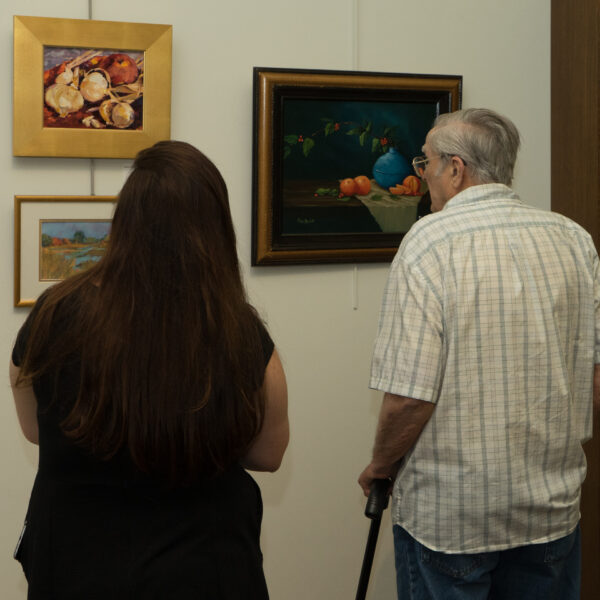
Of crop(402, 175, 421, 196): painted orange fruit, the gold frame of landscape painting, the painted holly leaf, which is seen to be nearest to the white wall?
the gold frame of landscape painting

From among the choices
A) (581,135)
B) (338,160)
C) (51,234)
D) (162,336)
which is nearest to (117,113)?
(51,234)

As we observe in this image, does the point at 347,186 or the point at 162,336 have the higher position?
the point at 347,186

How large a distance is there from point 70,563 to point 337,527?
1.68 meters

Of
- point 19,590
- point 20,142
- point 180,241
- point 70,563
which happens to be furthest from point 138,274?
point 19,590

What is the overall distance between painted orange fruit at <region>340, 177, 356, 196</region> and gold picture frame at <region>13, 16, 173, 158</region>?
2.09 ft

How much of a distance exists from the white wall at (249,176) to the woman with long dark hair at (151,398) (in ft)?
4.09

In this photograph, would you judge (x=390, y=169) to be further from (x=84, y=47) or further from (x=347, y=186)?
(x=84, y=47)

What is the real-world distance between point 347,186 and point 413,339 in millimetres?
1150

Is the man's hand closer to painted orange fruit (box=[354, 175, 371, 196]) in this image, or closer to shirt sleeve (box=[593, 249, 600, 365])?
shirt sleeve (box=[593, 249, 600, 365])

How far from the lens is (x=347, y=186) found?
3.01 metres

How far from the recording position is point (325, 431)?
10.2 feet

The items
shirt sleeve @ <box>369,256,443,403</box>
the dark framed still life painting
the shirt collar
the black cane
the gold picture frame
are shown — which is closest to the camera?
shirt sleeve @ <box>369,256,443,403</box>

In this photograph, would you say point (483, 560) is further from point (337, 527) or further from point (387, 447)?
point (337, 527)

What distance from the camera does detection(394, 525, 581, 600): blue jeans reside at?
204 centimetres
